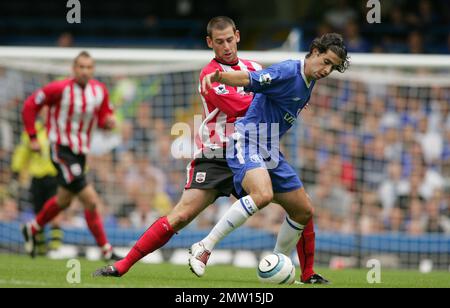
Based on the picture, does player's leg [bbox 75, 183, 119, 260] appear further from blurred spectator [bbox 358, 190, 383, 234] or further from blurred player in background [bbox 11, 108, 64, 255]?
blurred spectator [bbox 358, 190, 383, 234]

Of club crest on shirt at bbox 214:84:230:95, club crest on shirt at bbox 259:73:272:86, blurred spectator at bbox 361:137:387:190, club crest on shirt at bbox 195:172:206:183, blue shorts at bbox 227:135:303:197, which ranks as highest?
club crest on shirt at bbox 259:73:272:86

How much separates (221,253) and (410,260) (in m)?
2.39

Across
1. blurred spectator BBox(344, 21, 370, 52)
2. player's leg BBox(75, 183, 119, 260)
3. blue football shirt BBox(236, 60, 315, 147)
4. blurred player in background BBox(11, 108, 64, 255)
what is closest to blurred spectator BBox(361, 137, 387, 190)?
blurred spectator BBox(344, 21, 370, 52)

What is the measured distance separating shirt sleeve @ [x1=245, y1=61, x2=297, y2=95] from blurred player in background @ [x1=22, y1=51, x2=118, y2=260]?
12.0 ft

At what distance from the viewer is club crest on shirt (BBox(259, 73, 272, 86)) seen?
24.1 feet

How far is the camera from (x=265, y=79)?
736 cm

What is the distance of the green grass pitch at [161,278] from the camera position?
7.25m

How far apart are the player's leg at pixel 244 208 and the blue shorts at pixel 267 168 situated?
83mm

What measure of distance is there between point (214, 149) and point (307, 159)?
5.23 metres

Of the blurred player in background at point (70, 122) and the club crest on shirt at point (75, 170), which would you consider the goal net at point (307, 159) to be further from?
the club crest on shirt at point (75, 170)

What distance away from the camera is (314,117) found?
13.3 metres

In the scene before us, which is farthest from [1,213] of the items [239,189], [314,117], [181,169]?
[239,189]

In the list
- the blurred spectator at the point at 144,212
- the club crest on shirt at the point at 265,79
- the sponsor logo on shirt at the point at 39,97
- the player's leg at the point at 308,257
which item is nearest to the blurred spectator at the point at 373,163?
the blurred spectator at the point at 144,212

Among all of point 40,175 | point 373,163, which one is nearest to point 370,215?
point 373,163
